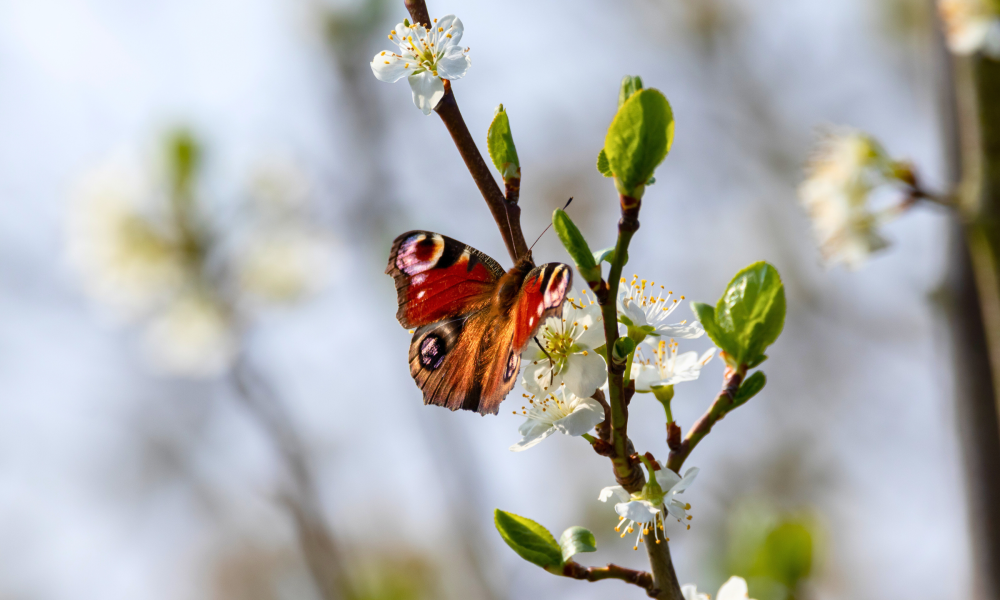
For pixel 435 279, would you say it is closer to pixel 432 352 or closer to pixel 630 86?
pixel 432 352

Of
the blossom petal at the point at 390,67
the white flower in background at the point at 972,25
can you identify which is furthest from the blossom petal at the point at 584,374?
the white flower in background at the point at 972,25

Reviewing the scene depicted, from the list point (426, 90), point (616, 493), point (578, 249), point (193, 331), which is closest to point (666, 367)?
point (616, 493)

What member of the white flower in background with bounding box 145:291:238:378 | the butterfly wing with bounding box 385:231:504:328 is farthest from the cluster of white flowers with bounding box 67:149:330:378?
the butterfly wing with bounding box 385:231:504:328

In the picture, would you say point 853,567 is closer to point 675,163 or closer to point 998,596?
point 675,163

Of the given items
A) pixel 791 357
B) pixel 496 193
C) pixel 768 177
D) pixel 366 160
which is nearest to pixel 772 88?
pixel 768 177

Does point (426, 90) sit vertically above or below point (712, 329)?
above

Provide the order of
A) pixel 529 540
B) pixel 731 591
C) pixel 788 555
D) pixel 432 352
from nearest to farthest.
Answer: pixel 529 540 → pixel 731 591 → pixel 432 352 → pixel 788 555
